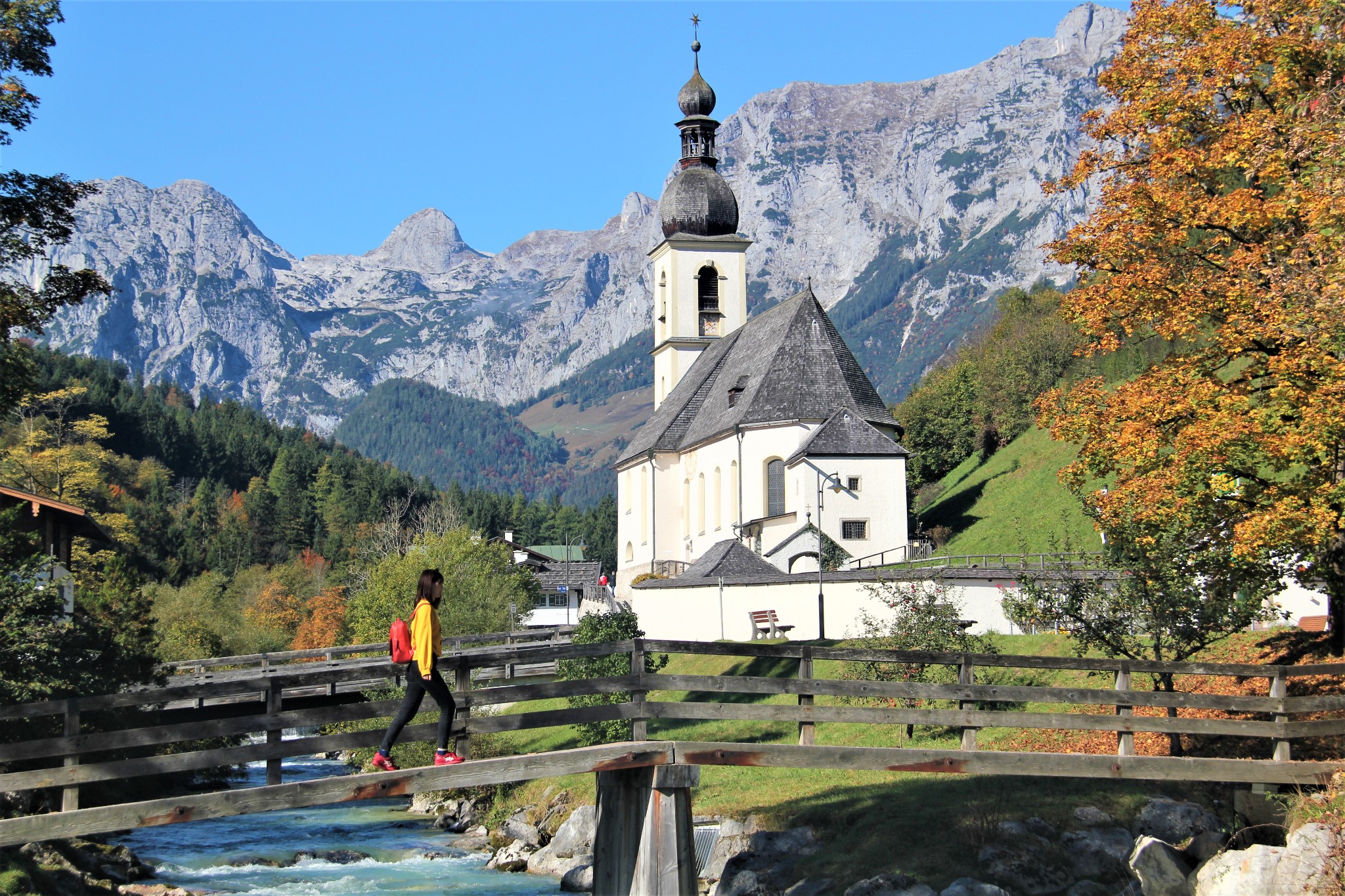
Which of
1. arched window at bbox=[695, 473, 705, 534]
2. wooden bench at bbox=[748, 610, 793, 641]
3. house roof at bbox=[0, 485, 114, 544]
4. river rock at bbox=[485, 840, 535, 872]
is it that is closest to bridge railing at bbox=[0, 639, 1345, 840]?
river rock at bbox=[485, 840, 535, 872]

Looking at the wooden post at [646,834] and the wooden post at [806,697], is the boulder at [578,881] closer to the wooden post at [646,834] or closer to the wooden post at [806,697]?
the wooden post at [646,834]

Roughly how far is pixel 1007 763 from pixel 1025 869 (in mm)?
2696

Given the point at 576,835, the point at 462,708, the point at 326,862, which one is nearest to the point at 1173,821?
the point at 462,708

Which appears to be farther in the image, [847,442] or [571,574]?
[571,574]

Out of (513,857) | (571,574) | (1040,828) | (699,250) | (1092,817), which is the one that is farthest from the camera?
(571,574)

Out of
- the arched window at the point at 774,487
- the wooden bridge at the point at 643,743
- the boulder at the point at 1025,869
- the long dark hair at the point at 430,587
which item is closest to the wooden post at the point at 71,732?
the wooden bridge at the point at 643,743

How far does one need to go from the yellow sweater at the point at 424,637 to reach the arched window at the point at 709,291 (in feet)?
207

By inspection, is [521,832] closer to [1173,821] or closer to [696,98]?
[1173,821]

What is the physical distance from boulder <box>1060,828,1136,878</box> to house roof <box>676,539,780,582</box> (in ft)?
89.4

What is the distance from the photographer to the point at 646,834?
527 inches

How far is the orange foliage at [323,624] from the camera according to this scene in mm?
81938

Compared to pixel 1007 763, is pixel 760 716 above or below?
above

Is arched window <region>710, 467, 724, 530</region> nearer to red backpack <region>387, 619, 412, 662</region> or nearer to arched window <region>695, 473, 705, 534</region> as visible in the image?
arched window <region>695, 473, 705, 534</region>

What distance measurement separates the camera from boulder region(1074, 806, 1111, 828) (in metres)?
16.7
